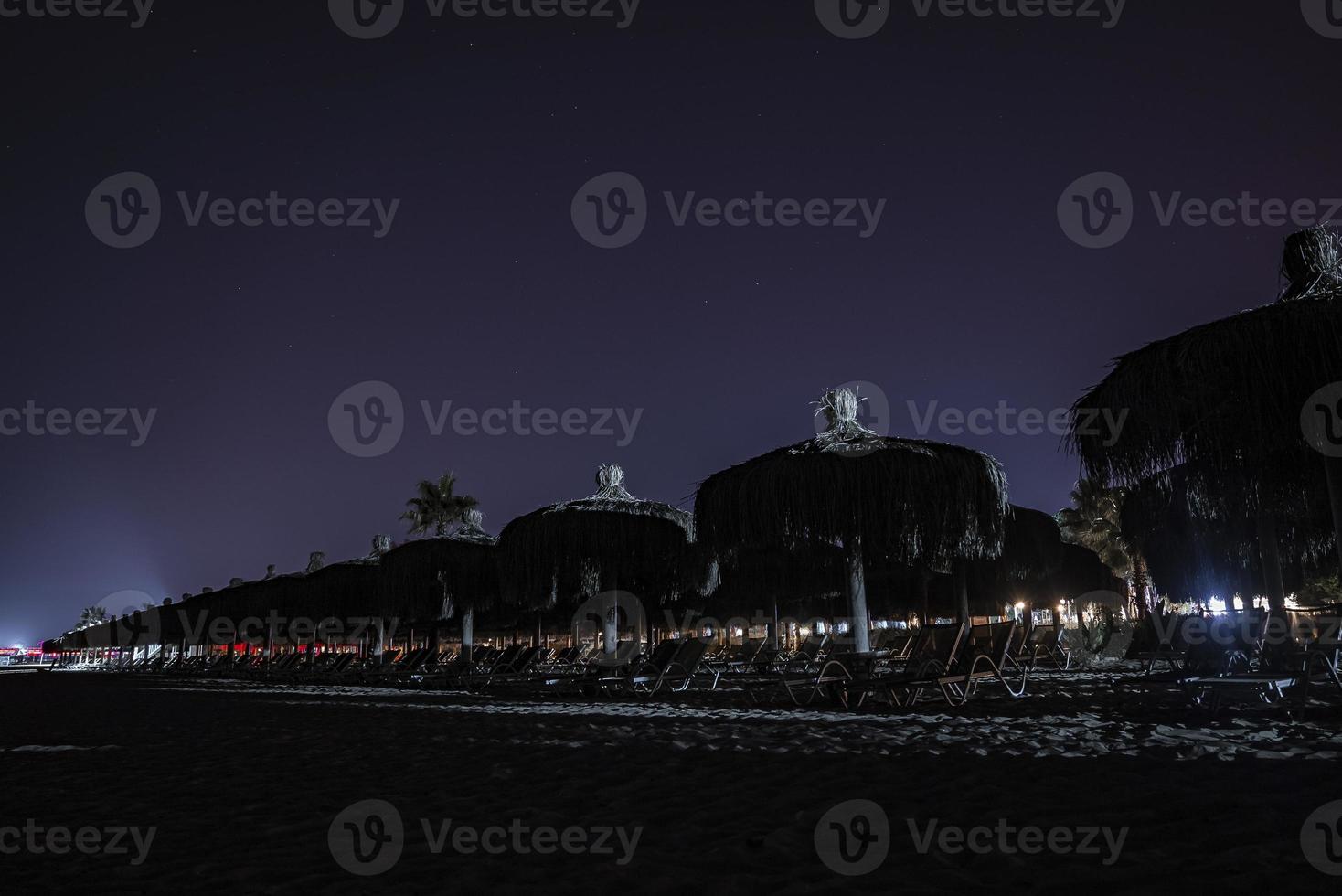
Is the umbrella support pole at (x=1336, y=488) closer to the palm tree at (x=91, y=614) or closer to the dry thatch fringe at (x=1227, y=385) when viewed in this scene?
the dry thatch fringe at (x=1227, y=385)

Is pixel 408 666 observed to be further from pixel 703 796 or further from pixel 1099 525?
pixel 1099 525

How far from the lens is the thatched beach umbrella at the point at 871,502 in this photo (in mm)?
10531

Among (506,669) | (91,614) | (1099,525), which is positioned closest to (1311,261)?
(506,669)

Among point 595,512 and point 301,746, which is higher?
point 595,512

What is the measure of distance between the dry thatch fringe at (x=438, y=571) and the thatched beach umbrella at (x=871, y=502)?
8.32 meters

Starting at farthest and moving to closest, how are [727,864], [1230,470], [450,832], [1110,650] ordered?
[1110,650]
[1230,470]
[450,832]
[727,864]

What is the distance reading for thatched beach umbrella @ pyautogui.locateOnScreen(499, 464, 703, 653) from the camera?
14148 millimetres

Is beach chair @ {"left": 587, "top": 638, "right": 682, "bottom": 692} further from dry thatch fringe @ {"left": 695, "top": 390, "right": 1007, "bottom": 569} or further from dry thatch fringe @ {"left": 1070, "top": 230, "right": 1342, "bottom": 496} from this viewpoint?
dry thatch fringe @ {"left": 1070, "top": 230, "right": 1342, "bottom": 496}

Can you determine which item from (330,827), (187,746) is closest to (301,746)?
(187,746)

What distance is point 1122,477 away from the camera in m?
8.05

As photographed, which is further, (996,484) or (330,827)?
(996,484)

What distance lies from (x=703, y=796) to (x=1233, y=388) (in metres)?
5.66

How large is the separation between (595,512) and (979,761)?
10053 millimetres

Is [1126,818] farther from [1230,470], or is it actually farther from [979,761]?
[1230,470]
